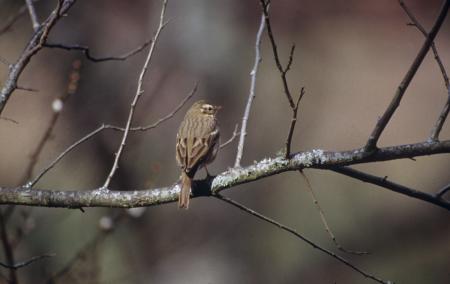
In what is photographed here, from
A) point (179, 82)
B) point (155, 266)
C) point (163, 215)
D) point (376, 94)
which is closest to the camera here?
point (155, 266)

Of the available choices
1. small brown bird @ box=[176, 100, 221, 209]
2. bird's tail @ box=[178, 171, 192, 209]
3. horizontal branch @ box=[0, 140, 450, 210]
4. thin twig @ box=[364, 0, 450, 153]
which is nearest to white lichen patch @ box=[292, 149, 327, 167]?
horizontal branch @ box=[0, 140, 450, 210]

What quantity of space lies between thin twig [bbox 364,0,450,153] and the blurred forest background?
4.41 m

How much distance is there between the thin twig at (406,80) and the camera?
2.71 meters

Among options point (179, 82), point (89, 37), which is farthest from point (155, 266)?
point (89, 37)

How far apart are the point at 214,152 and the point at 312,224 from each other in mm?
6469

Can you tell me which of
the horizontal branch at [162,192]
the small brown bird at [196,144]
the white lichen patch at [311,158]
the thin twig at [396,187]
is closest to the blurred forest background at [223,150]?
the small brown bird at [196,144]

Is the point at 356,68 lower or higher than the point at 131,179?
higher

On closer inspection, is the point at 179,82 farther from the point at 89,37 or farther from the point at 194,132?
the point at 194,132

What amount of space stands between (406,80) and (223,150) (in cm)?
579

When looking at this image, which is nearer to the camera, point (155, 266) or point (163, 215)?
point (155, 266)

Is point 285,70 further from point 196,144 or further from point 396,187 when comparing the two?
point 196,144

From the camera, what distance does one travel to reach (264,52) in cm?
1098

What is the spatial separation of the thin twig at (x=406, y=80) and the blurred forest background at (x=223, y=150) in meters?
4.41

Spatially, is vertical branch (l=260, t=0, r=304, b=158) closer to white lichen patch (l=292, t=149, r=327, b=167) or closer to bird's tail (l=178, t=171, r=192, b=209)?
white lichen patch (l=292, t=149, r=327, b=167)
